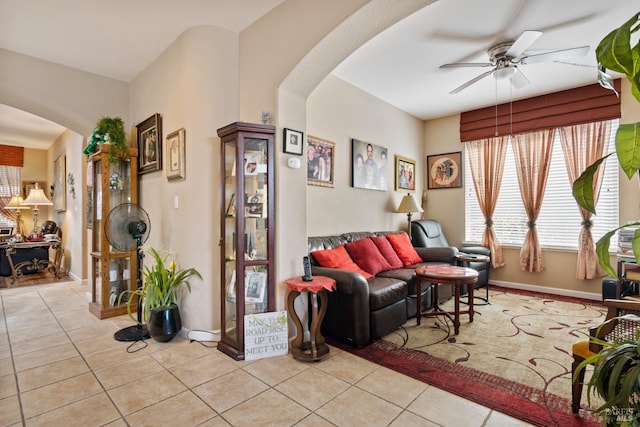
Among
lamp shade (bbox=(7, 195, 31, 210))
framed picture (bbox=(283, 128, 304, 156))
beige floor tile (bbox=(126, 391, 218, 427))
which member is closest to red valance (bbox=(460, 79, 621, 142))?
framed picture (bbox=(283, 128, 304, 156))

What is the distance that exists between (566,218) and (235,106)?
4.58 metres

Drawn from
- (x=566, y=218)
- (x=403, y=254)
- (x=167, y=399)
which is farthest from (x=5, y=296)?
(x=566, y=218)

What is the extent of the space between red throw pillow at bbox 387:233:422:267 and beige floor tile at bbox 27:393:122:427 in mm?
3200

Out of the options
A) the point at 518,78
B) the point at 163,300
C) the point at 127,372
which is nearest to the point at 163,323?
the point at 163,300

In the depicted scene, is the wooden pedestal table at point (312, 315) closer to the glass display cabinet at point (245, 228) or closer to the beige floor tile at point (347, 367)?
the beige floor tile at point (347, 367)

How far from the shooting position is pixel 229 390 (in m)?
1.99

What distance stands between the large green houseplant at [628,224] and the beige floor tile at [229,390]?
67.4 inches

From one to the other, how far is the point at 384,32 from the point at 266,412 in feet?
10.2

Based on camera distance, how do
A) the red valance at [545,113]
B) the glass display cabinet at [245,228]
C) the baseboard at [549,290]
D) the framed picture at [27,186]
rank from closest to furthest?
the glass display cabinet at [245,228], the red valance at [545,113], the baseboard at [549,290], the framed picture at [27,186]

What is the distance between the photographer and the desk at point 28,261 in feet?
17.8

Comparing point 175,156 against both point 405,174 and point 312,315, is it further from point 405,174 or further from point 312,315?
point 405,174

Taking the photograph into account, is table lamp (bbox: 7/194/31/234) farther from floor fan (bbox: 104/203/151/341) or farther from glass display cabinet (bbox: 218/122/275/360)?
glass display cabinet (bbox: 218/122/275/360)

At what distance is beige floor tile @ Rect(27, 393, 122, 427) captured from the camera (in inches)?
66.5

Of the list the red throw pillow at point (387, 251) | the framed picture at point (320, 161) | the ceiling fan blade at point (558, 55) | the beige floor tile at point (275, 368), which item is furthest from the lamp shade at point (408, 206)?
the beige floor tile at point (275, 368)
